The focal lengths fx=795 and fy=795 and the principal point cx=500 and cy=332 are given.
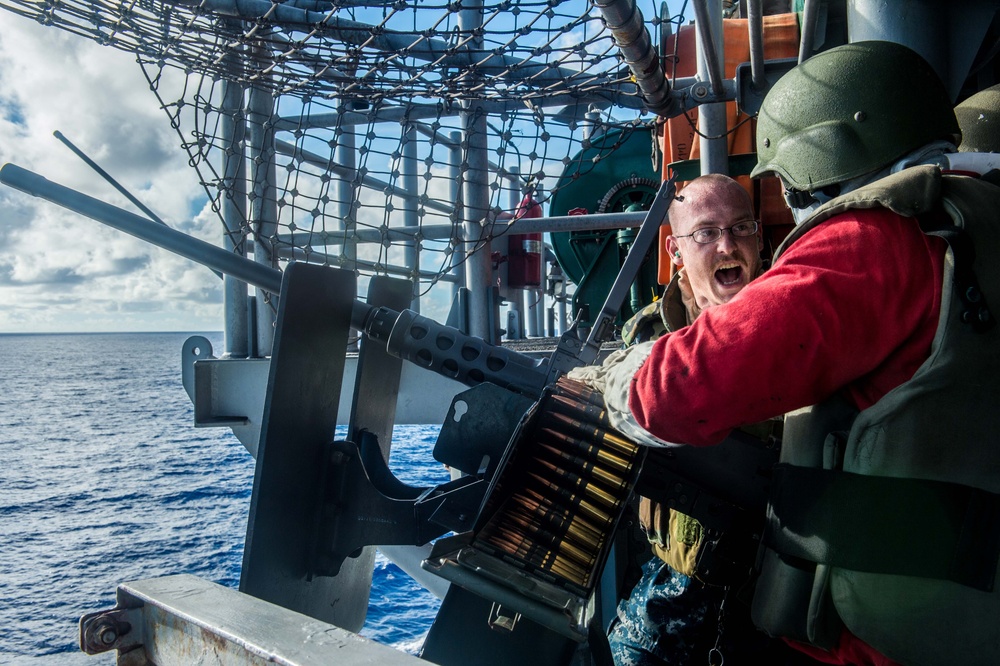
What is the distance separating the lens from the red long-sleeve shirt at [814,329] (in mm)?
1260

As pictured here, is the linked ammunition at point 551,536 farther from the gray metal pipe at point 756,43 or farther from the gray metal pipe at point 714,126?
the gray metal pipe at point 714,126

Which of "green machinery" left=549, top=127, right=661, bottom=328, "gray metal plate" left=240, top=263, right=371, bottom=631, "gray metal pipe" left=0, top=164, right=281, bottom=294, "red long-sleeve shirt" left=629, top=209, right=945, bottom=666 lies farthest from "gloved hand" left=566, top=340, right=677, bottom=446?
"green machinery" left=549, top=127, right=661, bottom=328

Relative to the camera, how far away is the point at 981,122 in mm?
2666

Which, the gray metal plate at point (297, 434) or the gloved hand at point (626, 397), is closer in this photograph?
the gloved hand at point (626, 397)

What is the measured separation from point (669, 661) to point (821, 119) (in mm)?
1531

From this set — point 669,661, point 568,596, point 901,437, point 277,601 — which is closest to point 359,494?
point 277,601

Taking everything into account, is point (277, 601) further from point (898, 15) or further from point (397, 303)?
point (898, 15)

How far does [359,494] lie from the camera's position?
10.4ft

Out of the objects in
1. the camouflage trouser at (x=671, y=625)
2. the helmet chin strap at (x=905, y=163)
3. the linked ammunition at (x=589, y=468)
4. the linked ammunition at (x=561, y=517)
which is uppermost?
the helmet chin strap at (x=905, y=163)

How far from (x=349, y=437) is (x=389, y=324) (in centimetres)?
55

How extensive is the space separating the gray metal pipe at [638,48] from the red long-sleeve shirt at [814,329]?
149 centimetres

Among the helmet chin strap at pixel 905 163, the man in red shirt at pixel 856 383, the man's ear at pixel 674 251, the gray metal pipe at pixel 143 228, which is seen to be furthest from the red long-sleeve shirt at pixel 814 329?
the gray metal pipe at pixel 143 228

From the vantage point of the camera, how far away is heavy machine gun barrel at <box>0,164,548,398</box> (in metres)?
3.09

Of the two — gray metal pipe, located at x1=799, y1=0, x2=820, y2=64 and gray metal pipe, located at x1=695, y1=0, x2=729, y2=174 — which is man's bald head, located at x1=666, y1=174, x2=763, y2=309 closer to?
gray metal pipe, located at x1=799, y1=0, x2=820, y2=64
